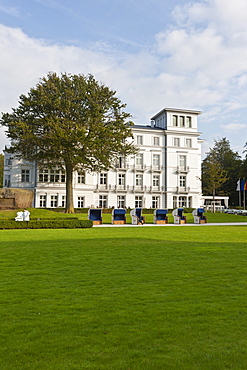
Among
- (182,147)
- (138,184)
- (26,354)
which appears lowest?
(26,354)

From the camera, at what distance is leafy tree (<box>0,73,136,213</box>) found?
38.5 metres

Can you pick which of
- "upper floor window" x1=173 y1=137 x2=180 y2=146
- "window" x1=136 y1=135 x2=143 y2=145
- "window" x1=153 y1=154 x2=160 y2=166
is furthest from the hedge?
"upper floor window" x1=173 y1=137 x2=180 y2=146

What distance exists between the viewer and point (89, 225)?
24547mm

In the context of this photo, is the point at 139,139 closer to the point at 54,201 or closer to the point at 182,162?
the point at 182,162

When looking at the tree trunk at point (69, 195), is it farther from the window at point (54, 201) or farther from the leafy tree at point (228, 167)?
the leafy tree at point (228, 167)

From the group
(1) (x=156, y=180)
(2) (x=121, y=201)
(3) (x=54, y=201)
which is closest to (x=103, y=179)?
(2) (x=121, y=201)

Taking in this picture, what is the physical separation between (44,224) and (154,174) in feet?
132

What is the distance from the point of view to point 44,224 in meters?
23.4

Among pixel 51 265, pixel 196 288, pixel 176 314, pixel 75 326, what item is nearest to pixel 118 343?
pixel 75 326

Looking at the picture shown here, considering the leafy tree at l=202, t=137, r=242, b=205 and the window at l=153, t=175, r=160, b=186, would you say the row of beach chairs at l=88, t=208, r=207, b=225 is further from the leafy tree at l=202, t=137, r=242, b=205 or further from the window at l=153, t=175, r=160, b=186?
the leafy tree at l=202, t=137, r=242, b=205

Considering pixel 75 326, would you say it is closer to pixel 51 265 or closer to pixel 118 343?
pixel 118 343

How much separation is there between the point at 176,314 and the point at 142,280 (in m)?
2.23

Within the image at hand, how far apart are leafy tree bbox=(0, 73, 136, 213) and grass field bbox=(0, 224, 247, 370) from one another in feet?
99.7

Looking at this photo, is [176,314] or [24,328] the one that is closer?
[24,328]
